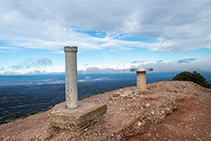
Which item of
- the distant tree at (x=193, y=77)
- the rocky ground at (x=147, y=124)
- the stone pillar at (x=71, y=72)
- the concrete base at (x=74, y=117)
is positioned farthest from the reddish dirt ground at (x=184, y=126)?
the distant tree at (x=193, y=77)

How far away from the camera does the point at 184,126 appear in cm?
682

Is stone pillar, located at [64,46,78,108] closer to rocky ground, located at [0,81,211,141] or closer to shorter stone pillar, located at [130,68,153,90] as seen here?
rocky ground, located at [0,81,211,141]

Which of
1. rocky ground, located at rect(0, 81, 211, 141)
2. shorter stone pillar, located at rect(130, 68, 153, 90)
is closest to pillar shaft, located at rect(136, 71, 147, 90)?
shorter stone pillar, located at rect(130, 68, 153, 90)

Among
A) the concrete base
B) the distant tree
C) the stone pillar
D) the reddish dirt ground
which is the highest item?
the stone pillar

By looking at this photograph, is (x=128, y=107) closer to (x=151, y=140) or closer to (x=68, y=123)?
(x=151, y=140)

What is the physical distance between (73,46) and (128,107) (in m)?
4.69

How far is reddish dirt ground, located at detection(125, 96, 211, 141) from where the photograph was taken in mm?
5793

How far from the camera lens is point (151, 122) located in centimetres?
680

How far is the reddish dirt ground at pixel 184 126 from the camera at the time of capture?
19.0 feet

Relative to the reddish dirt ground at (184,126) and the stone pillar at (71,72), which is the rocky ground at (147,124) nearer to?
the reddish dirt ground at (184,126)

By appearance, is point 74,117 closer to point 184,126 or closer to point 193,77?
point 184,126

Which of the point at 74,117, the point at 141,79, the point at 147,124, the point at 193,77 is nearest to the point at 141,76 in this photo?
the point at 141,79

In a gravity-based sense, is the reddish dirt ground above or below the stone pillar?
below

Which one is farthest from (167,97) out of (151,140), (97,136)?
(97,136)
